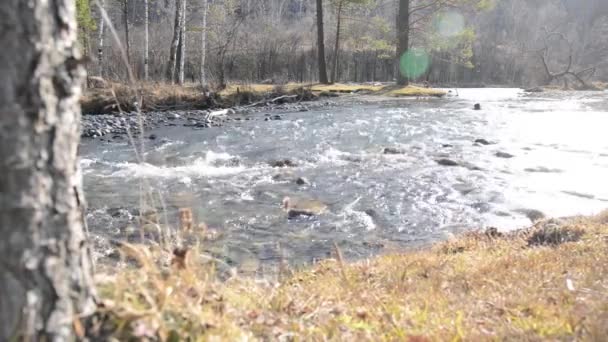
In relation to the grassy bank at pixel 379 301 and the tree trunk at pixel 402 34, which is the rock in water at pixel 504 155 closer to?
the grassy bank at pixel 379 301

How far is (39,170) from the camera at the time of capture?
154 centimetres

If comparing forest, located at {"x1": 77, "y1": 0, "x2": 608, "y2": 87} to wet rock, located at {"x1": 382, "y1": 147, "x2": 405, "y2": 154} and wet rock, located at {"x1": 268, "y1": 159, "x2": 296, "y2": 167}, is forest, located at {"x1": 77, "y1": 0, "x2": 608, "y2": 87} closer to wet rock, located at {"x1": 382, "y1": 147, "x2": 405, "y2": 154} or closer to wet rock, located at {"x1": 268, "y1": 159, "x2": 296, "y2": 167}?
wet rock, located at {"x1": 268, "y1": 159, "x2": 296, "y2": 167}

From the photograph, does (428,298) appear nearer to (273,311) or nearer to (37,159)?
(273,311)

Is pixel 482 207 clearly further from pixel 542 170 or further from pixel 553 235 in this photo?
pixel 542 170

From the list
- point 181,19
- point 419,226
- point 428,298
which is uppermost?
point 181,19

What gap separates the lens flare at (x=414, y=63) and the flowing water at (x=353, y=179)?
1241 centimetres

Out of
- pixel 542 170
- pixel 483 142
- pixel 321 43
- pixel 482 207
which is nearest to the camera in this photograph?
pixel 482 207

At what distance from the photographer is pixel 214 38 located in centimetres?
3525

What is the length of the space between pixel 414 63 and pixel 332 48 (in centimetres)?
592

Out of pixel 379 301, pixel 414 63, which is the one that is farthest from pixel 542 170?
pixel 414 63

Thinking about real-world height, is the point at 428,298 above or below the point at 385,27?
below

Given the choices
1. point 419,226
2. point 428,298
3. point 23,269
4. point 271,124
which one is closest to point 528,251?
point 428,298

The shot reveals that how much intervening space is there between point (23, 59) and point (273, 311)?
168 centimetres

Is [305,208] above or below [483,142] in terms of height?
below
